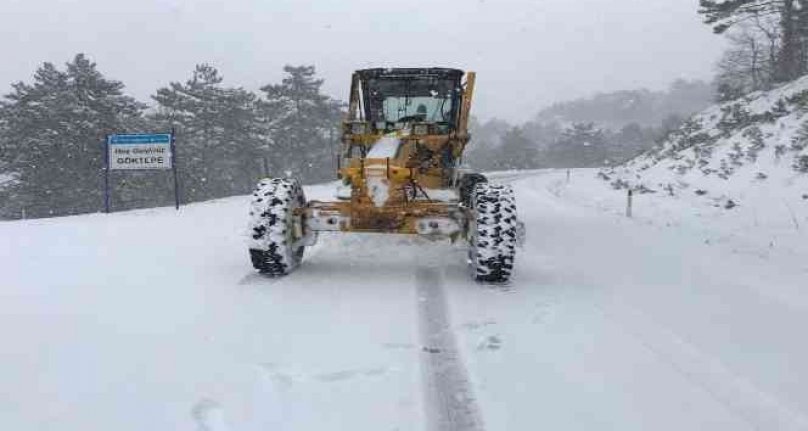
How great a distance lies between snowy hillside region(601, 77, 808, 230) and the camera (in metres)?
15.4

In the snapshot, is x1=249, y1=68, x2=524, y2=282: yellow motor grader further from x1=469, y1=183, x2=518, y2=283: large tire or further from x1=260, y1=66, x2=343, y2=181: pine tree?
x1=260, y1=66, x2=343, y2=181: pine tree

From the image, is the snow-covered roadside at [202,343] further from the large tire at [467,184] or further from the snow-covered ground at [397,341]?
the large tire at [467,184]

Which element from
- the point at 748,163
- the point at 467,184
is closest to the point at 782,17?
the point at 748,163

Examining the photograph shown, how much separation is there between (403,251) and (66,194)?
3576cm

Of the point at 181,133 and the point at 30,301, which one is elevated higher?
the point at 181,133

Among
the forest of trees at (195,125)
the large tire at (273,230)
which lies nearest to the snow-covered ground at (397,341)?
the large tire at (273,230)

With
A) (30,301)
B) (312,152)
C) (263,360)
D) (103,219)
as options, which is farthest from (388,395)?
(312,152)

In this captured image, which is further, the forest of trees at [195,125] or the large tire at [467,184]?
the forest of trees at [195,125]

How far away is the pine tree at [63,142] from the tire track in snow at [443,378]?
3860 cm

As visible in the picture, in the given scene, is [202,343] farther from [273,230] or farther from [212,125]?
[212,125]

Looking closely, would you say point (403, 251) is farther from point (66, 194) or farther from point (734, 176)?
point (66, 194)

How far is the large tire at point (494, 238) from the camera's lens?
720 cm

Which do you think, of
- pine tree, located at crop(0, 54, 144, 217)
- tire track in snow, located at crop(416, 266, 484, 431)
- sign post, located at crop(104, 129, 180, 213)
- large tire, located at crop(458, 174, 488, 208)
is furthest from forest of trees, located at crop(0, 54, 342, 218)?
tire track in snow, located at crop(416, 266, 484, 431)

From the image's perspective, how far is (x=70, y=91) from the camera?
136 feet
